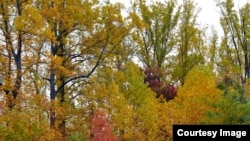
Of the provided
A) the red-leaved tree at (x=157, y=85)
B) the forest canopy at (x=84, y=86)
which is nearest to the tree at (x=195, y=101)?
the forest canopy at (x=84, y=86)

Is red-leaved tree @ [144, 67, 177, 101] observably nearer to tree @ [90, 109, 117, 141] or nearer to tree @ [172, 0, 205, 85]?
tree @ [172, 0, 205, 85]

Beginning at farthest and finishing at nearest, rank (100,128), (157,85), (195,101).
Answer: (157,85)
(195,101)
(100,128)

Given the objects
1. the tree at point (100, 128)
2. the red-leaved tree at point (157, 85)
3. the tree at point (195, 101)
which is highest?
the red-leaved tree at point (157, 85)

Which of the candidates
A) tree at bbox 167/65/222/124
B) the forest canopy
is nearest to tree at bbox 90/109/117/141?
the forest canopy

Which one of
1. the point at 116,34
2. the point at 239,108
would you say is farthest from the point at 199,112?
the point at 116,34

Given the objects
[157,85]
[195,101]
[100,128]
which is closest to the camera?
[100,128]

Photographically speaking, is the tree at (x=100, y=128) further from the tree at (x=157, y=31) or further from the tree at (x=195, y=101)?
the tree at (x=157, y=31)

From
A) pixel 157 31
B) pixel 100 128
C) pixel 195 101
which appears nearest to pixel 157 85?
pixel 157 31

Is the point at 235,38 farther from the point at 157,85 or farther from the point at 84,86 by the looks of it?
the point at 84,86

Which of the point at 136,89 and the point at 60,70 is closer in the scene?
the point at 60,70

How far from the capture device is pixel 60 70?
26609 mm

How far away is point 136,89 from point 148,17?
8.63 meters

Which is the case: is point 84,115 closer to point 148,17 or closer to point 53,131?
point 53,131

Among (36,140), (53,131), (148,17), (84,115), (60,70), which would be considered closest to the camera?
(36,140)
